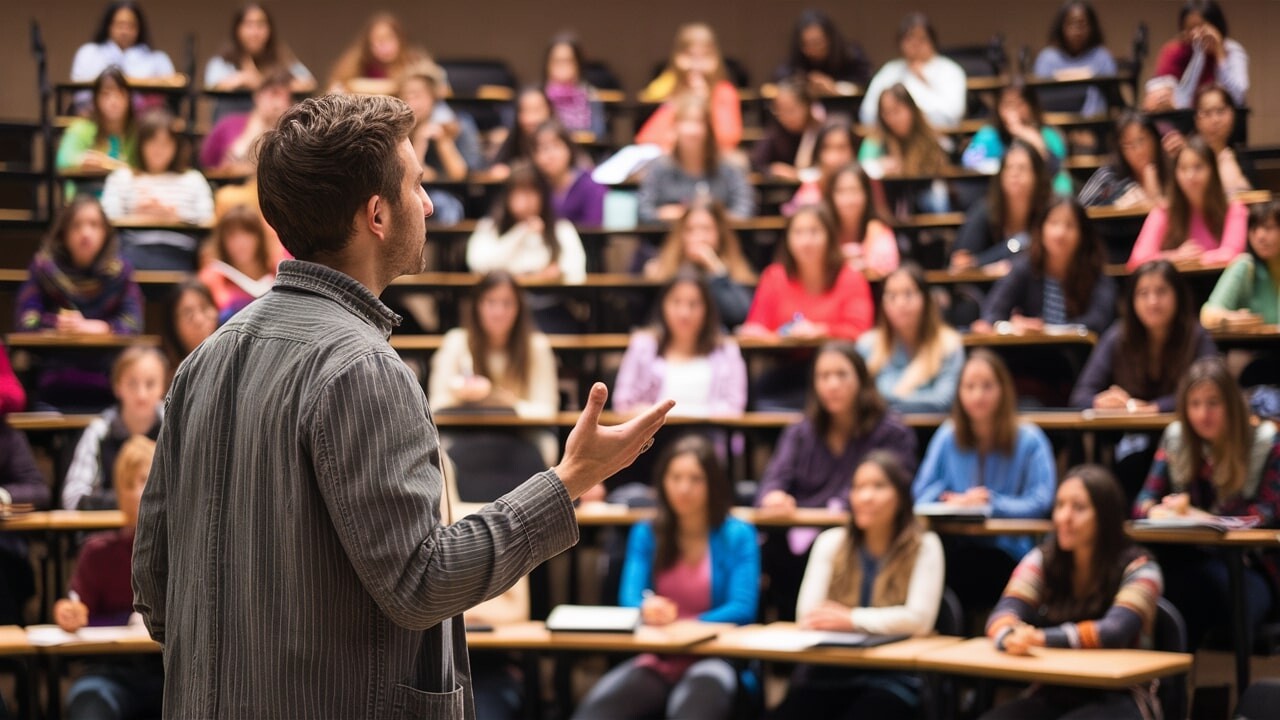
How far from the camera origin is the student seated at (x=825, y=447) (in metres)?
4.71

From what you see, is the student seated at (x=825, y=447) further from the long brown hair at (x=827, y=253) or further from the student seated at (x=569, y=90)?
the student seated at (x=569, y=90)

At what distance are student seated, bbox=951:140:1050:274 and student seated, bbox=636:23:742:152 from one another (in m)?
1.66

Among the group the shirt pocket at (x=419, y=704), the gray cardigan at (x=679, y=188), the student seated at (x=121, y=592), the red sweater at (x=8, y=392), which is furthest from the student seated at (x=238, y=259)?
the shirt pocket at (x=419, y=704)

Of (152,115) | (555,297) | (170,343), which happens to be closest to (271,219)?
(170,343)

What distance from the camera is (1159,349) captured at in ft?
16.2

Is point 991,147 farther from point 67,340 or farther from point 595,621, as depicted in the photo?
point 67,340

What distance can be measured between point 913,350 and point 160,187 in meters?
3.45

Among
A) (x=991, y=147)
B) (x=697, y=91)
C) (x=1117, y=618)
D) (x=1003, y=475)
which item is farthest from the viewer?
(x=697, y=91)

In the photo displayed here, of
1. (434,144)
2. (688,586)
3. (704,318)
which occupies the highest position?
(434,144)

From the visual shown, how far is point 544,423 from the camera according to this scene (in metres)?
4.92

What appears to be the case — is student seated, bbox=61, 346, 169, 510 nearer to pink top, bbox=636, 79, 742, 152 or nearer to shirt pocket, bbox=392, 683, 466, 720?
pink top, bbox=636, 79, 742, 152

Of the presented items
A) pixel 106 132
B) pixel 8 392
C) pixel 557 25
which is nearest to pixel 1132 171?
pixel 557 25

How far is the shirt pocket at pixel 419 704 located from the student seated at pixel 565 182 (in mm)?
5473

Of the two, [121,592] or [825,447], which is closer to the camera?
[121,592]
